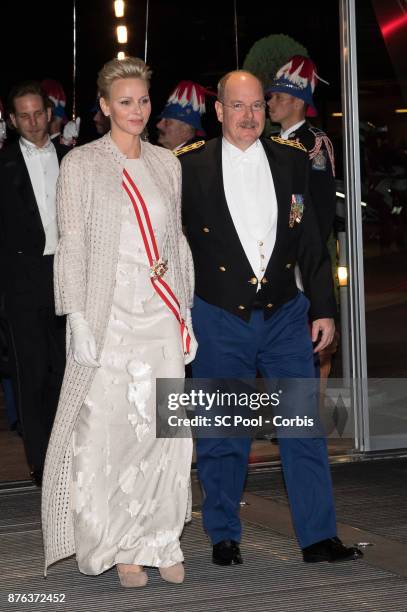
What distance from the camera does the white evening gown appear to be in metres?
4.82

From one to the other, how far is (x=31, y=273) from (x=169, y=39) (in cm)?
169

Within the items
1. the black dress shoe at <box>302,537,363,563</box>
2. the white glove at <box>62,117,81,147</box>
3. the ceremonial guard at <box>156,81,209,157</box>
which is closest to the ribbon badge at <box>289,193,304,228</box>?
the black dress shoe at <box>302,537,363,563</box>

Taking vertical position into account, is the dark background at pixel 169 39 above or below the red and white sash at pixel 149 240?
above

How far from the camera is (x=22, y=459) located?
7.41 m

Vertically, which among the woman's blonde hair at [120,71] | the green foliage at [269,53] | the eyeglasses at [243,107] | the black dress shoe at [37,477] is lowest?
the black dress shoe at [37,477]

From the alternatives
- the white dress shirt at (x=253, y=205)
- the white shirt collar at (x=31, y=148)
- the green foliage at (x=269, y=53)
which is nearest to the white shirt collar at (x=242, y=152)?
the white dress shirt at (x=253, y=205)

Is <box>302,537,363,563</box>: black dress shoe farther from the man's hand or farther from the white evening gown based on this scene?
the man's hand

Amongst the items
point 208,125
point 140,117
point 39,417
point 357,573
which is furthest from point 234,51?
point 357,573

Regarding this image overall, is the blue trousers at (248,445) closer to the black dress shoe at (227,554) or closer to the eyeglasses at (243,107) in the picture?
the black dress shoe at (227,554)

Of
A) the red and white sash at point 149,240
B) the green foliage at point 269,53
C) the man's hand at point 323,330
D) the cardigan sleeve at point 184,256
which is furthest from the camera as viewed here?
the green foliage at point 269,53

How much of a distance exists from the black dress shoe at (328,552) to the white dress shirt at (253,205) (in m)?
0.94

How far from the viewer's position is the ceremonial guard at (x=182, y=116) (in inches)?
300

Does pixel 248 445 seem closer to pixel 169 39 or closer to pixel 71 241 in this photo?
pixel 71 241

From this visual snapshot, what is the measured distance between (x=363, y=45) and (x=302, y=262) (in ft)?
7.54
